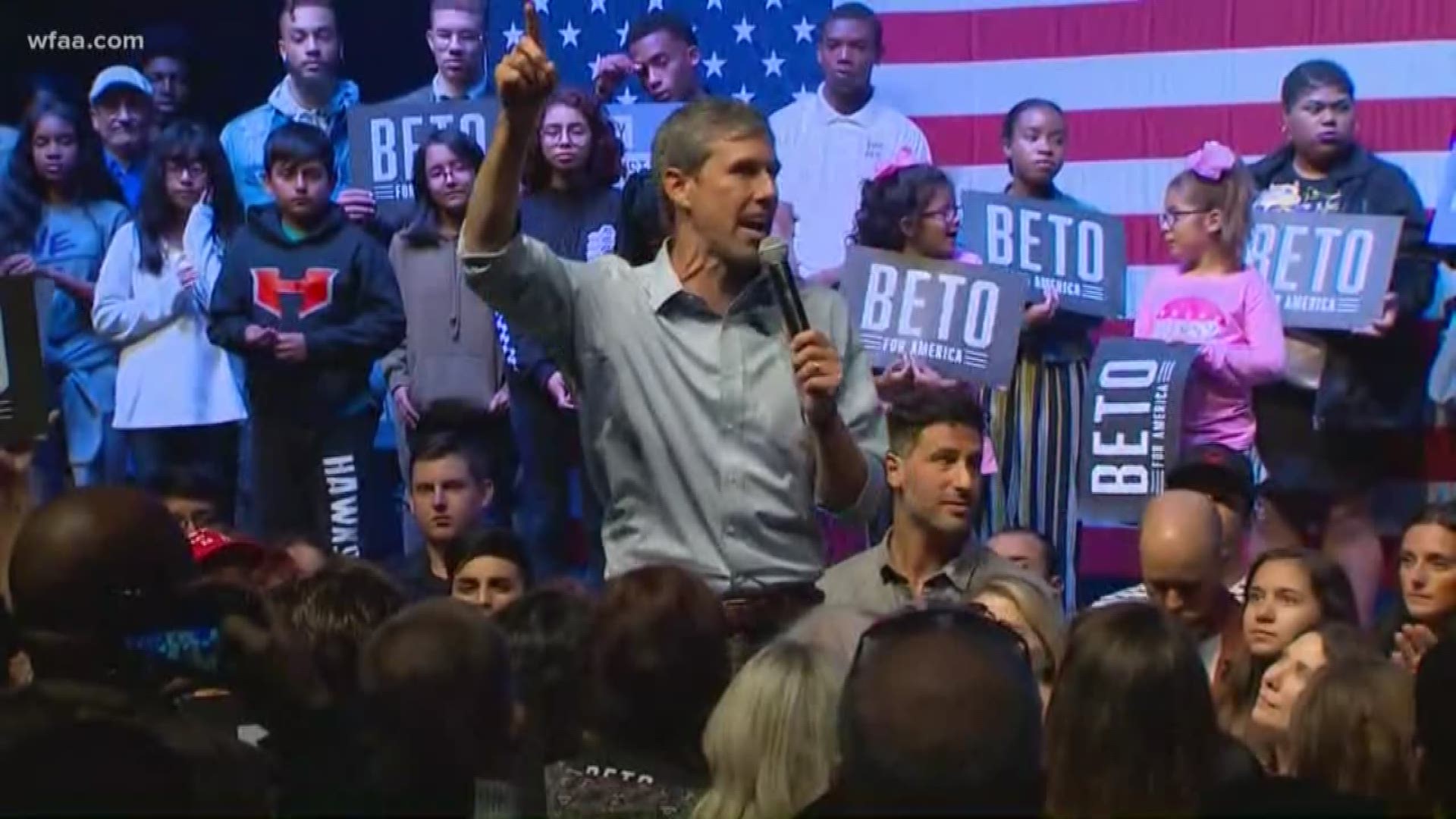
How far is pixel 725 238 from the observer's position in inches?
196

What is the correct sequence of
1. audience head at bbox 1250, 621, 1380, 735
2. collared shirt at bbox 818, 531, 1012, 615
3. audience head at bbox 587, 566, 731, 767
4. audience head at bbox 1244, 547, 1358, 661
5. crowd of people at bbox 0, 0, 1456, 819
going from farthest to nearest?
audience head at bbox 1244, 547, 1358, 661, collared shirt at bbox 818, 531, 1012, 615, audience head at bbox 1250, 621, 1380, 735, audience head at bbox 587, 566, 731, 767, crowd of people at bbox 0, 0, 1456, 819

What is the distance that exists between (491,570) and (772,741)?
2.44 metres

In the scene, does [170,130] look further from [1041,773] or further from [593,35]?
[1041,773]

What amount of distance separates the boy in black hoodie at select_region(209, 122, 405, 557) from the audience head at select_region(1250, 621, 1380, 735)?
423cm

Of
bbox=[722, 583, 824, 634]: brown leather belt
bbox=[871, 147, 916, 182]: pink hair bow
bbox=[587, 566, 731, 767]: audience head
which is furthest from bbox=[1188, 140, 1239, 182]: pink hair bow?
bbox=[587, 566, 731, 767]: audience head

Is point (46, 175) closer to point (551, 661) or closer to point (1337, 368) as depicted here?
point (1337, 368)

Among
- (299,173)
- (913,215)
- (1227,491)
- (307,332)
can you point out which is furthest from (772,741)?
(299,173)

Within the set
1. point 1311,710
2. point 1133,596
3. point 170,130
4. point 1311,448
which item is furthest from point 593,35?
point 1311,710

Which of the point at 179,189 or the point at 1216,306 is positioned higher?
the point at 179,189

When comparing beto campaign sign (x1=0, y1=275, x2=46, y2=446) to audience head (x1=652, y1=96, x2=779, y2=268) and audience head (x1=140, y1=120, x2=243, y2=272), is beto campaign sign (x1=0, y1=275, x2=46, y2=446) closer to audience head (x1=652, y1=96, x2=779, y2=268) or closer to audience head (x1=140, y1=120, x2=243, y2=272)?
audience head (x1=140, y1=120, x2=243, y2=272)

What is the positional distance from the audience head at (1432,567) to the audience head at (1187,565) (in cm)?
42

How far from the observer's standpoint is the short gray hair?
195 inches

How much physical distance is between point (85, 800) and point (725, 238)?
2606 mm

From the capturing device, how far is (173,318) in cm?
995
